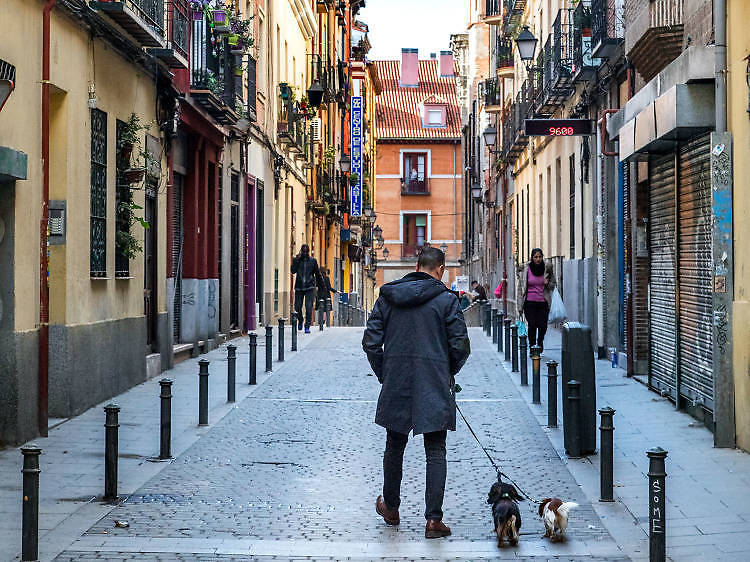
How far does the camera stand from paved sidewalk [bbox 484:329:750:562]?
24.5 ft

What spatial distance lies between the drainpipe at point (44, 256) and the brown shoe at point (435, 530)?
17.1 feet

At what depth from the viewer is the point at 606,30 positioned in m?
19.4

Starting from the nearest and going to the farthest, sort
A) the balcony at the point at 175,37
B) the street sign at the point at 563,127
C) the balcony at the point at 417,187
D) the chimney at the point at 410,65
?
the balcony at the point at 175,37 < the street sign at the point at 563,127 < the balcony at the point at 417,187 < the chimney at the point at 410,65

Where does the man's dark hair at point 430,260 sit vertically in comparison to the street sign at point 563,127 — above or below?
below

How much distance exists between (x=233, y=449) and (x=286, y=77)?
78.6ft

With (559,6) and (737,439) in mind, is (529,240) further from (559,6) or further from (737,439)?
(737,439)

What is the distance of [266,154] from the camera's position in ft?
99.8

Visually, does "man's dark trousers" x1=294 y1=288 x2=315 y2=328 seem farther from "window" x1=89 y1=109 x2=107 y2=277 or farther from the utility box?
the utility box

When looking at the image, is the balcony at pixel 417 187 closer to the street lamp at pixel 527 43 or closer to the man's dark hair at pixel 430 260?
the street lamp at pixel 527 43

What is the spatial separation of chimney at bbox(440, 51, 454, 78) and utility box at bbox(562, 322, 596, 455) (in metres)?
73.1

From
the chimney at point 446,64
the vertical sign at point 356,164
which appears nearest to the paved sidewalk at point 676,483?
the vertical sign at point 356,164

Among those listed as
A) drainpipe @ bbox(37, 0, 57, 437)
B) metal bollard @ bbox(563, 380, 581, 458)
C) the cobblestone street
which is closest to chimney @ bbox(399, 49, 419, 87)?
the cobblestone street

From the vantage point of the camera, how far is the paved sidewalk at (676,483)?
7.48 m

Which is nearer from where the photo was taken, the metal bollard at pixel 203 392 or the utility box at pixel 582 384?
the utility box at pixel 582 384
